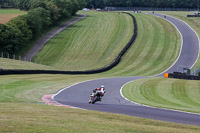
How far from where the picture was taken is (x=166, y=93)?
32.5m

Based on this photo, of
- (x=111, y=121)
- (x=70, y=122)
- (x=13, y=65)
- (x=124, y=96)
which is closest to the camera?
(x=70, y=122)

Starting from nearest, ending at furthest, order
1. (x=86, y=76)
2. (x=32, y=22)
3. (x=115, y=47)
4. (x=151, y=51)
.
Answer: (x=86, y=76) → (x=151, y=51) → (x=115, y=47) → (x=32, y=22)

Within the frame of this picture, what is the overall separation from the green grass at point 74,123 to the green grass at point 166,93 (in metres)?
9.25

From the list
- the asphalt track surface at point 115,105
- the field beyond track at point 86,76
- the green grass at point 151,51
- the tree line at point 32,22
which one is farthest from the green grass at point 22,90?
the tree line at point 32,22

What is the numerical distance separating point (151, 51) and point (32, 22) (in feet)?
91.2

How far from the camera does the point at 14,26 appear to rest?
80.6m

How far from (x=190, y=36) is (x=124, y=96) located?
55.2m

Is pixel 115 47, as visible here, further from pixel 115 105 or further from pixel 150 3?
pixel 150 3

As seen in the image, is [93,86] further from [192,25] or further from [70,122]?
[192,25]

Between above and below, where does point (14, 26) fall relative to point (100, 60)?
above

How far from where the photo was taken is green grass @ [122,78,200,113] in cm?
2769

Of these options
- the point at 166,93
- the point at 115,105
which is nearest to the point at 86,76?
the point at 166,93

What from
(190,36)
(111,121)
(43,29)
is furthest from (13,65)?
(43,29)

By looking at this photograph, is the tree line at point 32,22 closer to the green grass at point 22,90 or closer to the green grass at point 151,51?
the green grass at point 151,51
